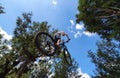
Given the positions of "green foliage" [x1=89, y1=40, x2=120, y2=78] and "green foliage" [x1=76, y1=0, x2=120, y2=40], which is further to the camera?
"green foliage" [x1=89, y1=40, x2=120, y2=78]

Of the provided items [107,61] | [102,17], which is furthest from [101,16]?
[107,61]

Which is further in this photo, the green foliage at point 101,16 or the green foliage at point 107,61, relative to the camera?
the green foliage at point 107,61

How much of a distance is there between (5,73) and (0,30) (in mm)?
5388

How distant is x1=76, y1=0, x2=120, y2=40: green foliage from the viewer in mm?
20652

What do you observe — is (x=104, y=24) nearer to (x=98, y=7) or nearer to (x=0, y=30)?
(x=98, y=7)

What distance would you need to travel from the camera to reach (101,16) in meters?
21.9

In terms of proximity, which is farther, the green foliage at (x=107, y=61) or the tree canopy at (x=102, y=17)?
the green foliage at (x=107, y=61)

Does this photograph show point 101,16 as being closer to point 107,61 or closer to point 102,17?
point 102,17

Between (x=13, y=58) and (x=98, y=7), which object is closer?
(x=98, y=7)

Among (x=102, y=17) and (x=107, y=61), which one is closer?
(x=102, y=17)

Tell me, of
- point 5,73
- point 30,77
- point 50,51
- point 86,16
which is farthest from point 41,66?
point 50,51

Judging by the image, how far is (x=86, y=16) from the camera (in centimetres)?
2275

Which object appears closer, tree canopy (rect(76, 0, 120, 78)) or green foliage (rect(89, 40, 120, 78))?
tree canopy (rect(76, 0, 120, 78))

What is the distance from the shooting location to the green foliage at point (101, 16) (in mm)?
20652
